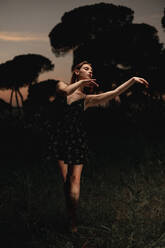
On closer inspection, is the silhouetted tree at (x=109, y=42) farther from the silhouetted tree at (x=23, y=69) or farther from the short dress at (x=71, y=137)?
the short dress at (x=71, y=137)

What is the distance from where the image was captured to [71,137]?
336 centimetres

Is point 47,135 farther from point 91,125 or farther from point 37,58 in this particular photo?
point 37,58

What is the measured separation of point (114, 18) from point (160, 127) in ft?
41.0

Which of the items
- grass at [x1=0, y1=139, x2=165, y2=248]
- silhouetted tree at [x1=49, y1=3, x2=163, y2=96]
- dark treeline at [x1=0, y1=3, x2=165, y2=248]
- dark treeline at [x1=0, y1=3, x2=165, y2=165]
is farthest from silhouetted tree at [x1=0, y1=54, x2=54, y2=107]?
grass at [x1=0, y1=139, x2=165, y2=248]

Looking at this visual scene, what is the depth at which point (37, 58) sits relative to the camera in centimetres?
2855

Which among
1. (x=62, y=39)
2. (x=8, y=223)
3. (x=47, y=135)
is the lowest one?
(x=8, y=223)

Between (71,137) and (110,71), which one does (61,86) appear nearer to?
(71,137)

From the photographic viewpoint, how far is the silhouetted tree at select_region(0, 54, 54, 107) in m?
28.1

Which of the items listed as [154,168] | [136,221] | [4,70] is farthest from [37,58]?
[136,221]

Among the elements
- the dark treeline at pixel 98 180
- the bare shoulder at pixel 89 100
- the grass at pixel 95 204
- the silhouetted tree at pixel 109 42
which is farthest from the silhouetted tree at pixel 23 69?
the bare shoulder at pixel 89 100

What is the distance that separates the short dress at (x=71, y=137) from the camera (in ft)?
11.0

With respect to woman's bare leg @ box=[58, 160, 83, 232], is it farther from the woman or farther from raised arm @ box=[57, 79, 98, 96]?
raised arm @ box=[57, 79, 98, 96]

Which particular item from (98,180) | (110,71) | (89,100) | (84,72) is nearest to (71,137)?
(89,100)

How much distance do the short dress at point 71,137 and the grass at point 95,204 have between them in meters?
0.65
